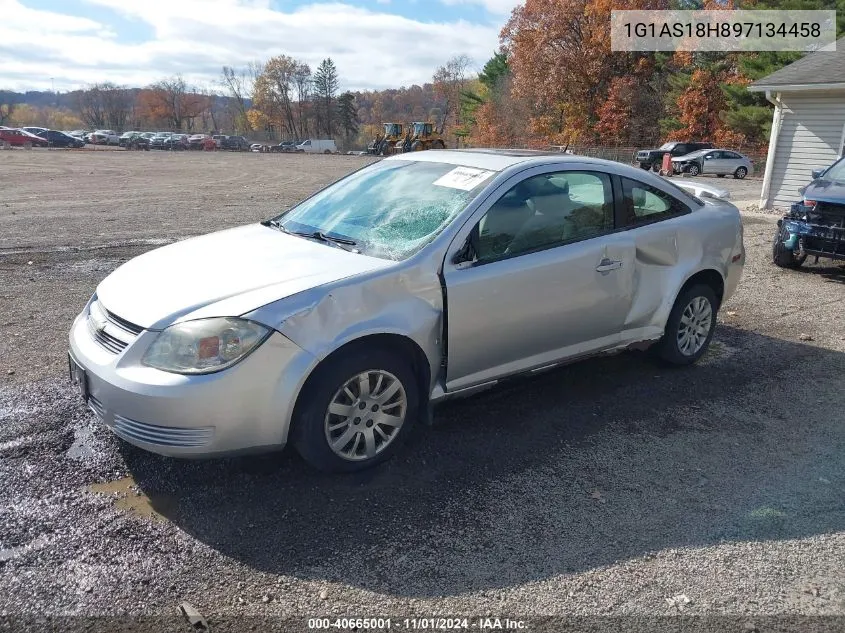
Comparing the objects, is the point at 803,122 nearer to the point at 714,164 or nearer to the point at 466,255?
the point at 466,255

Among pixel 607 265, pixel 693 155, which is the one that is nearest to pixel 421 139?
pixel 693 155

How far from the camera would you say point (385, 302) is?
345cm

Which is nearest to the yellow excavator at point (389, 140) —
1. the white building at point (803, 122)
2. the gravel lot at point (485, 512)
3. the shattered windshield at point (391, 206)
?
the white building at point (803, 122)

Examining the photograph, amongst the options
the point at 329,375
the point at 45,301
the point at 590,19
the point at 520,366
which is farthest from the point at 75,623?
the point at 590,19

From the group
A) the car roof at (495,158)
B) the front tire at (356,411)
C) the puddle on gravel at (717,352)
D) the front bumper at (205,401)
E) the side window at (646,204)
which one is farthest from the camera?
the puddle on gravel at (717,352)

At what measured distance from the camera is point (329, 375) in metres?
3.27

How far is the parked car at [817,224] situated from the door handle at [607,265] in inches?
215

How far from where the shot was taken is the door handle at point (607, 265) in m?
4.32

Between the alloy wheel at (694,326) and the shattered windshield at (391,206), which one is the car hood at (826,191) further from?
the shattered windshield at (391,206)

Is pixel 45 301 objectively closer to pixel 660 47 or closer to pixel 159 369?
pixel 159 369

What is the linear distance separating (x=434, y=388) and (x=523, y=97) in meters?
51.4

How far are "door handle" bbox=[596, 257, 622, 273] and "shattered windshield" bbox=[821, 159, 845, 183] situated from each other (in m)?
6.31

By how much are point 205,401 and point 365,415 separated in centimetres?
84

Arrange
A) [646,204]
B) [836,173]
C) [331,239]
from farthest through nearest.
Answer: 1. [836,173]
2. [646,204]
3. [331,239]
